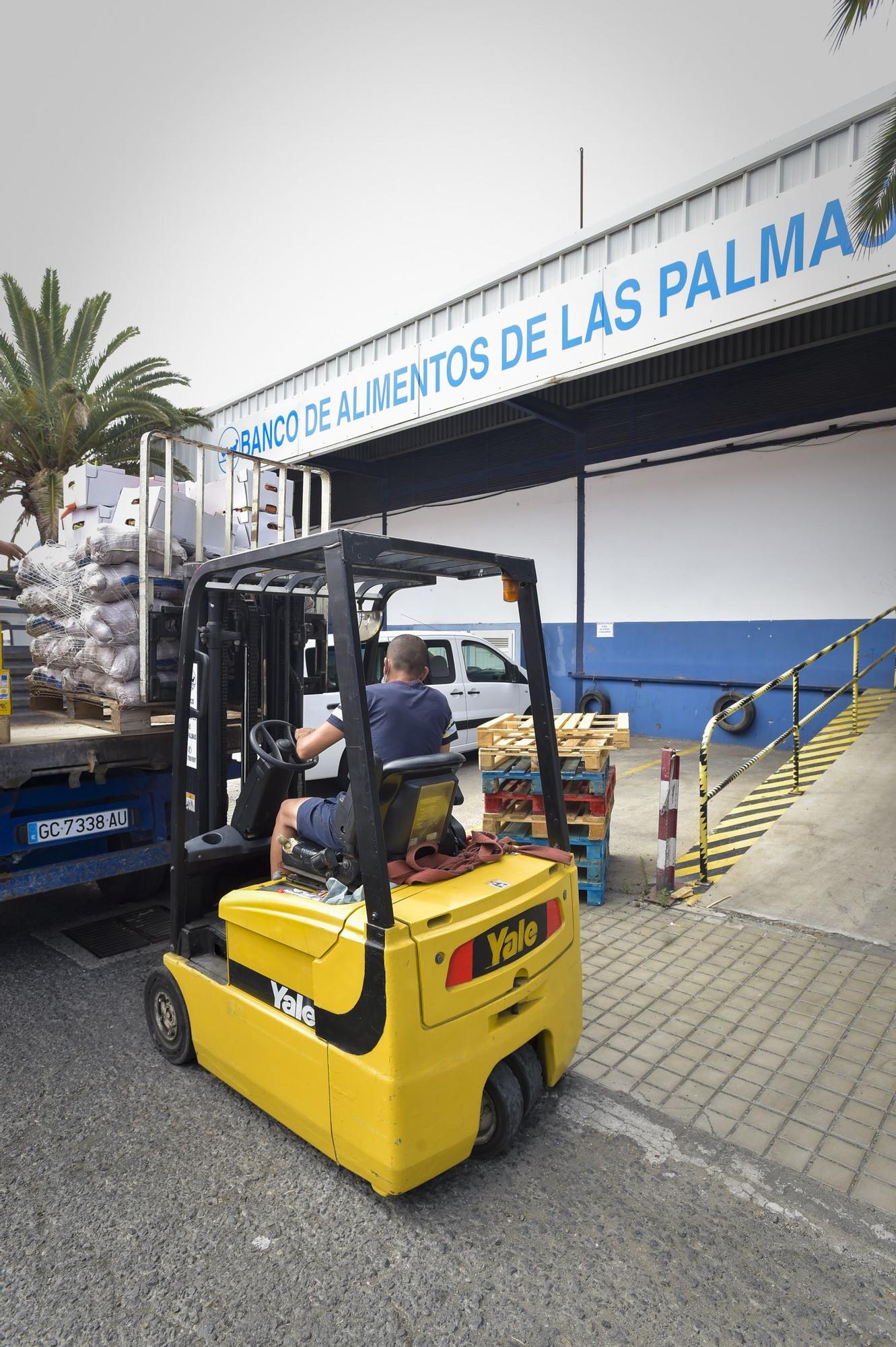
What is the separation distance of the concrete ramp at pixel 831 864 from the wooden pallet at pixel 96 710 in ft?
13.3

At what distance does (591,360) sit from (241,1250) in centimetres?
973

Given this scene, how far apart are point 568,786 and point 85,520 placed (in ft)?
12.5

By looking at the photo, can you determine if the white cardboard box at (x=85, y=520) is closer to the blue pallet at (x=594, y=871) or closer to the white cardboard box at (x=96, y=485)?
the white cardboard box at (x=96, y=485)

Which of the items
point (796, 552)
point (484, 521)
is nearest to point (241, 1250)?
point (796, 552)

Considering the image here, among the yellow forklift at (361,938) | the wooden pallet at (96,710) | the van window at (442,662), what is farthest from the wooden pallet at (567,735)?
the van window at (442,662)

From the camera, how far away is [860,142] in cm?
761

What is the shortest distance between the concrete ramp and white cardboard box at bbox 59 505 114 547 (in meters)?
4.99

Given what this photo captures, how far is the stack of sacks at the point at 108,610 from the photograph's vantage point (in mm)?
4566

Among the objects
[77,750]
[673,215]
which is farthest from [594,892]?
[673,215]

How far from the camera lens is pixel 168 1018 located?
3.51 m

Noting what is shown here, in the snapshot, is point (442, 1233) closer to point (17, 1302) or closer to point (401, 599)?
point (17, 1302)

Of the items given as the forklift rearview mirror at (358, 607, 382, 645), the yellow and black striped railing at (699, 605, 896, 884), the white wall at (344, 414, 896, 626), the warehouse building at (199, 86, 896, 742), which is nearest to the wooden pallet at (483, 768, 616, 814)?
the yellow and black striped railing at (699, 605, 896, 884)

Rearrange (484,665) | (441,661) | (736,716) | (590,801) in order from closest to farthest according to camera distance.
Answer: (590,801) → (441,661) → (484,665) → (736,716)

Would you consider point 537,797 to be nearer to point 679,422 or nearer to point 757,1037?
point 757,1037
